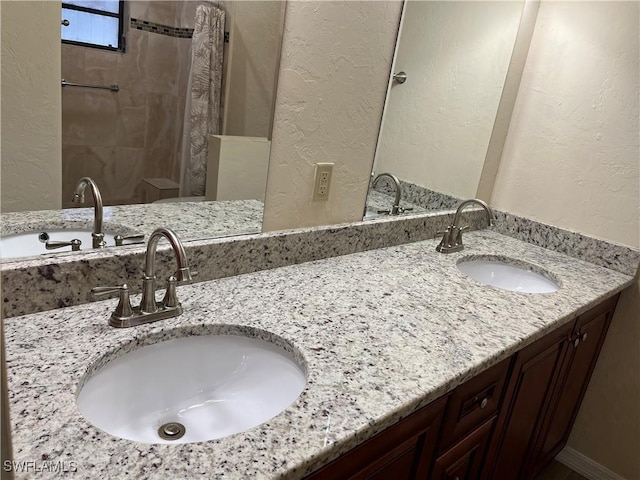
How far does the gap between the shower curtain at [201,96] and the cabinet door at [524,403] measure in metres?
0.94

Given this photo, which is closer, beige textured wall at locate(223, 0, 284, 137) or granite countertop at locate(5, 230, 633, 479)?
granite countertop at locate(5, 230, 633, 479)

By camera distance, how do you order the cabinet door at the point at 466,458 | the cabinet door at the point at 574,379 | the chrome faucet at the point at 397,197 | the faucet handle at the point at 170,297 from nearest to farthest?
the faucet handle at the point at 170,297
the cabinet door at the point at 466,458
the cabinet door at the point at 574,379
the chrome faucet at the point at 397,197

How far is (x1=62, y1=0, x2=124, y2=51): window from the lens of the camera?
0.88 meters

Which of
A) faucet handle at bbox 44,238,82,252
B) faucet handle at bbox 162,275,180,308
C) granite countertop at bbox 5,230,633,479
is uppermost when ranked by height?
faucet handle at bbox 44,238,82,252

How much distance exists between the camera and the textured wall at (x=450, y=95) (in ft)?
5.57

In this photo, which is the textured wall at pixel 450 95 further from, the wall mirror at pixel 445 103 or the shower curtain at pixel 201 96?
the shower curtain at pixel 201 96

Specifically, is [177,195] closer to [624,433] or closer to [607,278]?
[607,278]

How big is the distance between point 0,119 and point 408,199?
133cm

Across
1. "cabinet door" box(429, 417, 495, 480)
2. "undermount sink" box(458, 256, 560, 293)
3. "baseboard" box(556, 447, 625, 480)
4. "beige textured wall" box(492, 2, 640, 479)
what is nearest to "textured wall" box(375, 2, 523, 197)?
"beige textured wall" box(492, 2, 640, 479)

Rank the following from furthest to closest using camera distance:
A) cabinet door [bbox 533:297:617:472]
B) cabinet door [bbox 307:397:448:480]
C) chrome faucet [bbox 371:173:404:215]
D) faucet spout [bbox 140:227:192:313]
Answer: chrome faucet [bbox 371:173:404:215]
cabinet door [bbox 533:297:617:472]
faucet spout [bbox 140:227:192:313]
cabinet door [bbox 307:397:448:480]
